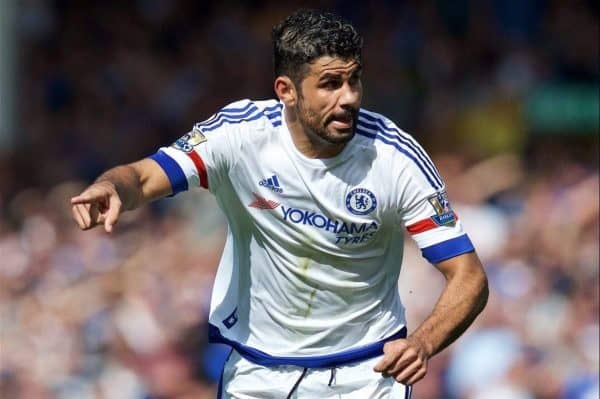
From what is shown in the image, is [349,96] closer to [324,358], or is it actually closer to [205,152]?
[205,152]

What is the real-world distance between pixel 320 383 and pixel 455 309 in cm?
71

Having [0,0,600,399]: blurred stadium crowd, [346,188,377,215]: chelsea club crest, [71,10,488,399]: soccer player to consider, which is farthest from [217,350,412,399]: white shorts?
[0,0,600,399]: blurred stadium crowd

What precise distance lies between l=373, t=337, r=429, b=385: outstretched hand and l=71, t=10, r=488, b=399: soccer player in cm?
30

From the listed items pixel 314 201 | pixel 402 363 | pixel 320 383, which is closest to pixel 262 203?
pixel 314 201

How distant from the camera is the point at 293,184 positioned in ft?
18.6

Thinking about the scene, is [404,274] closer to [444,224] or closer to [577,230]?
[577,230]

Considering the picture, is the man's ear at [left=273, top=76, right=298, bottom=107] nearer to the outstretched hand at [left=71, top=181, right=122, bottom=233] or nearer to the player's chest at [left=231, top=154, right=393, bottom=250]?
the player's chest at [left=231, top=154, right=393, bottom=250]

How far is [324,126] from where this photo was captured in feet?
18.0

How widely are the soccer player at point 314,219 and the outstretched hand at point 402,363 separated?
11.7 inches

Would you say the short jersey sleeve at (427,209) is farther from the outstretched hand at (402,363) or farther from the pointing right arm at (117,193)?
the pointing right arm at (117,193)

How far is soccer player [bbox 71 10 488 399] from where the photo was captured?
5473 millimetres

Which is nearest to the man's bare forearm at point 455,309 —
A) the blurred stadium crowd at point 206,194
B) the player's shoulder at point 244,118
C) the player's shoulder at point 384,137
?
the player's shoulder at point 384,137

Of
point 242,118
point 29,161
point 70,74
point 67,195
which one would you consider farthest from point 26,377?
point 242,118

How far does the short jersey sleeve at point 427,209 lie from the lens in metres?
5.55
